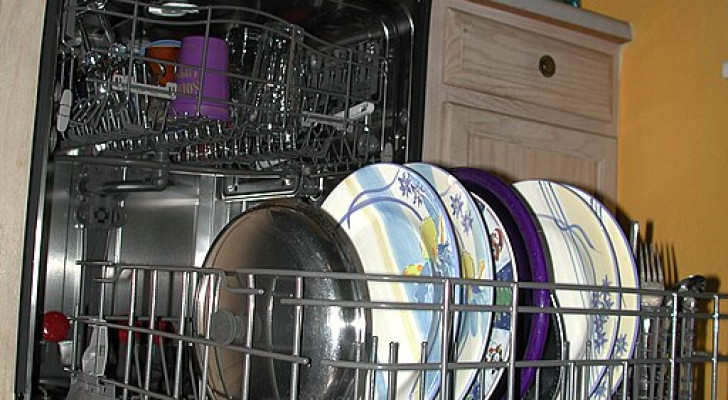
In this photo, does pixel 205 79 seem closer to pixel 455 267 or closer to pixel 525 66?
pixel 455 267

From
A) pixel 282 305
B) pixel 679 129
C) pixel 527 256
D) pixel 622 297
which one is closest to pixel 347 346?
pixel 282 305

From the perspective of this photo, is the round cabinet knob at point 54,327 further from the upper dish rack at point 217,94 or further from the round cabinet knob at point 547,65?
the round cabinet knob at point 547,65

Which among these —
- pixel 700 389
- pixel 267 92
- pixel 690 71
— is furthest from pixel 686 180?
pixel 267 92

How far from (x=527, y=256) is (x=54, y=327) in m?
0.57

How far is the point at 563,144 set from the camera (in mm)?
1455

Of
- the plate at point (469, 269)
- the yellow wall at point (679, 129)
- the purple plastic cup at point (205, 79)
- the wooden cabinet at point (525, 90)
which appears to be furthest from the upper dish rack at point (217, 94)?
the yellow wall at point (679, 129)

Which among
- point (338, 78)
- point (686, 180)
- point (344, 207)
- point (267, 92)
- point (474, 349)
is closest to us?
point (474, 349)

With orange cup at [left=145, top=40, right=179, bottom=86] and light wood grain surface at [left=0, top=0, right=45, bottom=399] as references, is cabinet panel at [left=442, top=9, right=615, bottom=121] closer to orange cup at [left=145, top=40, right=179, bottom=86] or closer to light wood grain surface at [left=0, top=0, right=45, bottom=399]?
orange cup at [left=145, top=40, right=179, bottom=86]

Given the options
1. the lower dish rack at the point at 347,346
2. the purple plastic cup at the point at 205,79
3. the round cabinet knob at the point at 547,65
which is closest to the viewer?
the lower dish rack at the point at 347,346

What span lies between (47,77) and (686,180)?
0.99 m

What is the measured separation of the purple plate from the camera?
81 cm

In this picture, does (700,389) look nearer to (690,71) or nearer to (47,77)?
(690,71)

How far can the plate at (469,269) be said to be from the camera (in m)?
0.78

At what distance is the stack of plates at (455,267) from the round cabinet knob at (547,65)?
55cm
